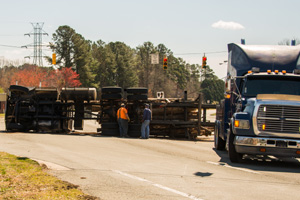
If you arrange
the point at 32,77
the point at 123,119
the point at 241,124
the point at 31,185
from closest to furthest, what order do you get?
1. the point at 31,185
2. the point at 241,124
3. the point at 123,119
4. the point at 32,77

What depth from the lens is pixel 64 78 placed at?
84.4 m

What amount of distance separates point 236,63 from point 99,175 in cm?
741

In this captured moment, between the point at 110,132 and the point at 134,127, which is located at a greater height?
the point at 134,127

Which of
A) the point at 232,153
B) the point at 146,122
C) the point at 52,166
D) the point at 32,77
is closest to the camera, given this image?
the point at 52,166

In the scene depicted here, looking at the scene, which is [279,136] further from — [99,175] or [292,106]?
[99,175]

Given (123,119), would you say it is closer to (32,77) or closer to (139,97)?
(139,97)

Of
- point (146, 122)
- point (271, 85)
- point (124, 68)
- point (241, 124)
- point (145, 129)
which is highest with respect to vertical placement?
point (124, 68)

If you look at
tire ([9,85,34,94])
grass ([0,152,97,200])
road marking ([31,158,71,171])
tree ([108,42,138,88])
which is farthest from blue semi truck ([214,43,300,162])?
tree ([108,42,138,88])

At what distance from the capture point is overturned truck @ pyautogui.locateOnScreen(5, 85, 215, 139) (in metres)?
22.7

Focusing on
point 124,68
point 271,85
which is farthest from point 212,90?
point 271,85

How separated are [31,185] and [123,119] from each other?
14.1m

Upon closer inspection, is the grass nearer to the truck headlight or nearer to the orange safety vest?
the truck headlight

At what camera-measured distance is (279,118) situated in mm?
11711

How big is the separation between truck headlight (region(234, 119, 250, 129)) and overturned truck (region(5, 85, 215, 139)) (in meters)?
10.5
